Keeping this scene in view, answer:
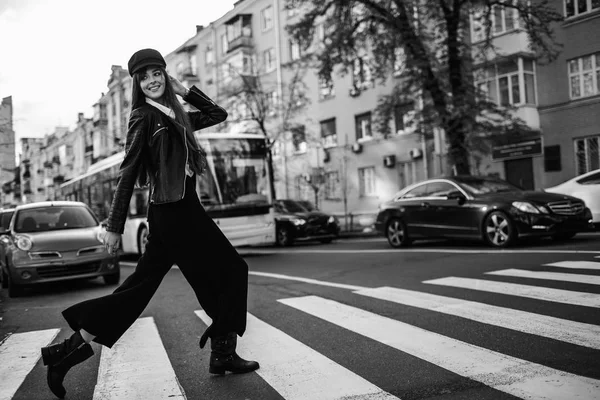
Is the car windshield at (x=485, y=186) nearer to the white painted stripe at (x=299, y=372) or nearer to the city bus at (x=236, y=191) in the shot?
the city bus at (x=236, y=191)

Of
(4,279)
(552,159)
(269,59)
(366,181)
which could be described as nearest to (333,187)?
(366,181)

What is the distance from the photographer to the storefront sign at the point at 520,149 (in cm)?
2375

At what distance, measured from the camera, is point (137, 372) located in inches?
158

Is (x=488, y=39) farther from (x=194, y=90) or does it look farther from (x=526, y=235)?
(x=194, y=90)

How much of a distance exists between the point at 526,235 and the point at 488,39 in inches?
409

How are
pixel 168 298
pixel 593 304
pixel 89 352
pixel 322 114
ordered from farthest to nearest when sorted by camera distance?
pixel 322 114 < pixel 168 298 < pixel 593 304 < pixel 89 352

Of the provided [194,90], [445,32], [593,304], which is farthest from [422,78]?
[194,90]

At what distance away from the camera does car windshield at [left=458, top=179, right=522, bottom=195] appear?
11.9m

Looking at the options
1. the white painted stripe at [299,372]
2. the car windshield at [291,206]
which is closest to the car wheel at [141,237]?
the car windshield at [291,206]

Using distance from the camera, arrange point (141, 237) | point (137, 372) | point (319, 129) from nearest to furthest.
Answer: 1. point (137, 372)
2. point (141, 237)
3. point (319, 129)

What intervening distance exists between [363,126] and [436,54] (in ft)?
47.3

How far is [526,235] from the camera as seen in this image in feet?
35.0

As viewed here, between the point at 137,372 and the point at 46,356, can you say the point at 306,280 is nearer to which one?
the point at 137,372

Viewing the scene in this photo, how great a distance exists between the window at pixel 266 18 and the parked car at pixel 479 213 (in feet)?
96.6
